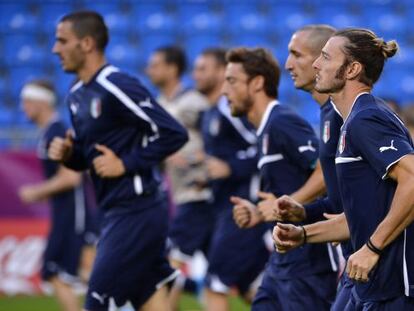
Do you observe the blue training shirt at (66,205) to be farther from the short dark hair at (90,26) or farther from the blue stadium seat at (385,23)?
the blue stadium seat at (385,23)

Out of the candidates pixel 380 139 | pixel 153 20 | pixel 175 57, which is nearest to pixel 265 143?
pixel 380 139

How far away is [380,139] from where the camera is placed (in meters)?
4.38

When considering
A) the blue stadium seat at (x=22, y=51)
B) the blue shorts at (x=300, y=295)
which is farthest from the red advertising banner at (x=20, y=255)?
the blue shorts at (x=300, y=295)

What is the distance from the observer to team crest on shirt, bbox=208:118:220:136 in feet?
28.9

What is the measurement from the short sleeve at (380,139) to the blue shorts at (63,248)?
555 cm

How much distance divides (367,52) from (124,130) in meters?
2.53

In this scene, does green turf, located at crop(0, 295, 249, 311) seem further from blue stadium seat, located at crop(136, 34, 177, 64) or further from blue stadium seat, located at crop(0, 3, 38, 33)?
blue stadium seat, located at crop(0, 3, 38, 33)

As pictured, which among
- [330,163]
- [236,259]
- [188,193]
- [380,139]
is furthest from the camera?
[188,193]

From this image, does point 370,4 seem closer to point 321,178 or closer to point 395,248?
point 321,178

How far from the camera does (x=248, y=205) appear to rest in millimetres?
5992

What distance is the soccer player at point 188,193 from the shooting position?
31.1 ft

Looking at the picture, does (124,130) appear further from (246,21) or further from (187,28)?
(246,21)

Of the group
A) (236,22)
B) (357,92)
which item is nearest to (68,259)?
(357,92)

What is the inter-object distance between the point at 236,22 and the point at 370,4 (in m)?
2.52
